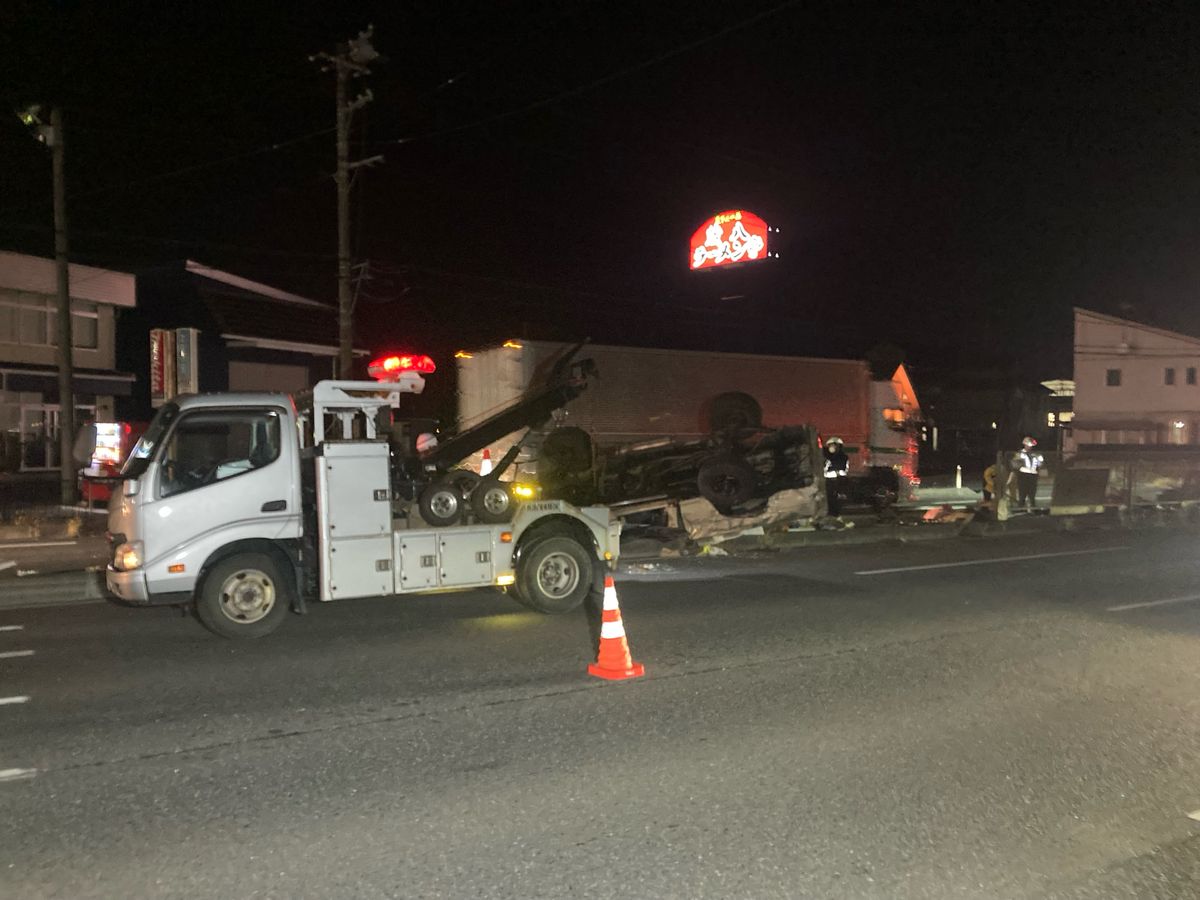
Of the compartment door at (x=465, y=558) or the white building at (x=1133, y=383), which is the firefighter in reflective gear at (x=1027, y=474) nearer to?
the compartment door at (x=465, y=558)

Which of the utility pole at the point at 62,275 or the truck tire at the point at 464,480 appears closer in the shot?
the truck tire at the point at 464,480

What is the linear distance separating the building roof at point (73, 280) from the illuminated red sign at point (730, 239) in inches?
635

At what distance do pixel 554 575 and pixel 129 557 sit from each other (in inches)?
156

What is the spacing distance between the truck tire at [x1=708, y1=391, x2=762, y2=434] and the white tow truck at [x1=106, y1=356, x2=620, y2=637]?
39.9 ft

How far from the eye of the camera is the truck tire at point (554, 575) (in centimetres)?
989

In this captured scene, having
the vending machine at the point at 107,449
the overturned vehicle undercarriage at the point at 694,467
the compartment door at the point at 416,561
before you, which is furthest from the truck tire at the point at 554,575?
the vending machine at the point at 107,449

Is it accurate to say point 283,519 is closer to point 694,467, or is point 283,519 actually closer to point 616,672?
point 616,672

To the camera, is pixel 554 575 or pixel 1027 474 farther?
pixel 1027 474

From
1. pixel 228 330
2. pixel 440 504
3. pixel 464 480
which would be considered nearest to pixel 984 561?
pixel 464 480

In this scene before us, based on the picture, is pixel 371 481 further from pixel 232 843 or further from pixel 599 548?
pixel 232 843

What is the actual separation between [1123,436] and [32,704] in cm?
5529

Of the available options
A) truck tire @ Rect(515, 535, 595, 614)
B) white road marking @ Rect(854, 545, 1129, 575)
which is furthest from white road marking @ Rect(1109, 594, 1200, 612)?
truck tire @ Rect(515, 535, 595, 614)

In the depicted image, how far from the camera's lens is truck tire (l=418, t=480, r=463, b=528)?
9.66 metres

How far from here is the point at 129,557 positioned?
27.1ft
